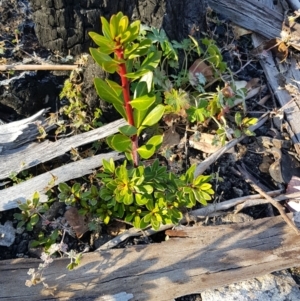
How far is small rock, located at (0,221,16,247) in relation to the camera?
2295 mm

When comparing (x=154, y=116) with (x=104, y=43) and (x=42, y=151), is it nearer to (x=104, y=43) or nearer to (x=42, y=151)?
(x=104, y=43)

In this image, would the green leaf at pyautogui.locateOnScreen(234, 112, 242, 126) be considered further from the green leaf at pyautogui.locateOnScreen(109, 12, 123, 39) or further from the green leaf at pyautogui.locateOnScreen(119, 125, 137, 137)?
the green leaf at pyautogui.locateOnScreen(109, 12, 123, 39)

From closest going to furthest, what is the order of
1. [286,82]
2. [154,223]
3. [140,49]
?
[140,49] → [154,223] → [286,82]

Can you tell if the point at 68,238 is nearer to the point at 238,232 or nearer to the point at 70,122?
the point at 70,122

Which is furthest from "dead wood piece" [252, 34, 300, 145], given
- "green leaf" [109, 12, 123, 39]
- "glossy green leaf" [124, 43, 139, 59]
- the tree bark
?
"green leaf" [109, 12, 123, 39]

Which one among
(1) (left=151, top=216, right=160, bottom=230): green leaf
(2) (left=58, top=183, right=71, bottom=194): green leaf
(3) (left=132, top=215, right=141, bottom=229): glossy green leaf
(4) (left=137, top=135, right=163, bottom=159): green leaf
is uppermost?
(4) (left=137, top=135, right=163, bottom=159): green leaf

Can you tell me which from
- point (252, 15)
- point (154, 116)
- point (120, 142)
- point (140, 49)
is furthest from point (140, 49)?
point (252, 15)

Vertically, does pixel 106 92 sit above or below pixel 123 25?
below

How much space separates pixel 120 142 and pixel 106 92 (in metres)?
0.24

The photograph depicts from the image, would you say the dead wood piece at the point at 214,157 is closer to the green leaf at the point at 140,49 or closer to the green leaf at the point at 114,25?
the green leaf at the point at 140,49

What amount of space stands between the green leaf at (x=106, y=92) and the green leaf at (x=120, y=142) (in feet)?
0.51

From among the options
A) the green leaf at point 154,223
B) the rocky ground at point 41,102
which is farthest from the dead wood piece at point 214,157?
the green leaf at point 154,223

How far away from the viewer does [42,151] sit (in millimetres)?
2484

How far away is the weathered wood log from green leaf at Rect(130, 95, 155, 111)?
0.75 metres
